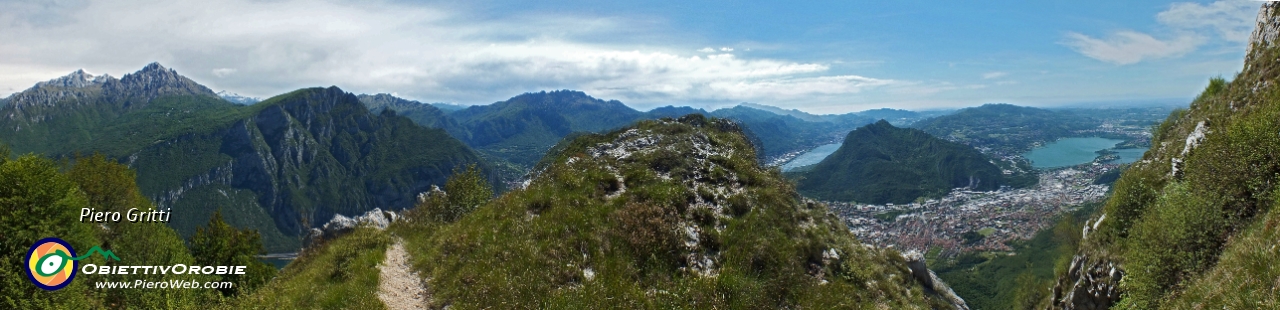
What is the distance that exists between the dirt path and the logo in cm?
Result: 1283

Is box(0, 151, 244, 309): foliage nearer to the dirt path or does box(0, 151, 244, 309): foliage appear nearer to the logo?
the logo

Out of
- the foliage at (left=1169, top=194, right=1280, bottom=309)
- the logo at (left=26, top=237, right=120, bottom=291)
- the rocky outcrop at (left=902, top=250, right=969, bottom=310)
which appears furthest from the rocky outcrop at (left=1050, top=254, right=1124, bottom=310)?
the logo at (left=26, top=237, right=120, bottom=291)

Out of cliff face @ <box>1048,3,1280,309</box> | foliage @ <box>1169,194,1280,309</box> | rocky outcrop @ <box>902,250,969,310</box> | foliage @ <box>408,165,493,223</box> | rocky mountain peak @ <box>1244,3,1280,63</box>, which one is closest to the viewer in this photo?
foliage @ <box>1169,194,1280,309</box>

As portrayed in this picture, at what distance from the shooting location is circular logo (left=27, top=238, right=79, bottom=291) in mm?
18500

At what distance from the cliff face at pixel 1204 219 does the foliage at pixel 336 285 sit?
824 inches

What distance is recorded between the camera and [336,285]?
1548 cm

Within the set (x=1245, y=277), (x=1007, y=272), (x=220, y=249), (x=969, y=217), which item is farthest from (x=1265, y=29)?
(x=969, y=217)

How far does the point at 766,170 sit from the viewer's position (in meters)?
28.4

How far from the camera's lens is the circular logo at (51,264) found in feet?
60.7

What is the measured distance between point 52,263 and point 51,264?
0.25ft

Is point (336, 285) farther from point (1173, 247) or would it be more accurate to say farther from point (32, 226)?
point (1173, 247)

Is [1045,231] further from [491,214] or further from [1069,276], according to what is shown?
[491,214]

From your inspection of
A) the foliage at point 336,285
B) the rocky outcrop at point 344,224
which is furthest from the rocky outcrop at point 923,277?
the rocky outcrop at point 344,224

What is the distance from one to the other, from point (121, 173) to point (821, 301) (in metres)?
58.2
